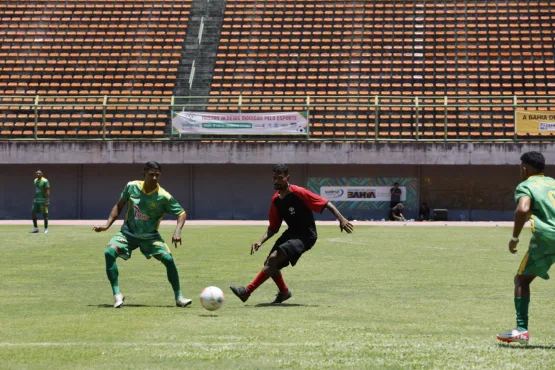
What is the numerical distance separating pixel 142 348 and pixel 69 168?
32.5 metres

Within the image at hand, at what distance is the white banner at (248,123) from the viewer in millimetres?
37375

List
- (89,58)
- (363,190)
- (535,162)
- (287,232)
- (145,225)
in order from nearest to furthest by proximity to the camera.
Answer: (535,162) → (145,225) → (287,232) → (363,190) → (89,58)

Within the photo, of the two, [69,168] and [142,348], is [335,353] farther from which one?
[69,168]

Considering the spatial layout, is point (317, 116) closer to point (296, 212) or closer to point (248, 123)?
point (248, 123)

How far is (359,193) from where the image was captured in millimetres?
38469

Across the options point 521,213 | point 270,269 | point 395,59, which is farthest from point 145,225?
point 395,59

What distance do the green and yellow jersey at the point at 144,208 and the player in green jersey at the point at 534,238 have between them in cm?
449

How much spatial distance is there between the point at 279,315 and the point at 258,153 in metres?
27.3

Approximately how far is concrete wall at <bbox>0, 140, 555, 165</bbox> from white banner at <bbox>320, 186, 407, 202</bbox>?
6.00 ft

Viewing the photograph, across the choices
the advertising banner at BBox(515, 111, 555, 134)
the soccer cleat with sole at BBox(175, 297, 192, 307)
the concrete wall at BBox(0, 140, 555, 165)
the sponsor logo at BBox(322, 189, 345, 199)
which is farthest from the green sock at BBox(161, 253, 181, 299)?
the advertising banner at BBox(515, 111, 555, 134)

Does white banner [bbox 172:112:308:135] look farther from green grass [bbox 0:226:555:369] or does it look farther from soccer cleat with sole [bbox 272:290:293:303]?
soccer cleat with sole [bbox 272:290:293:303]

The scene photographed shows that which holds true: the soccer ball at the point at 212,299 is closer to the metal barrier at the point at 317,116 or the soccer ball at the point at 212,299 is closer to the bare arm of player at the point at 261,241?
the bare arm of player at the point at 261,241

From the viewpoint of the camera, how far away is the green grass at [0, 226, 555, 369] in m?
7.21

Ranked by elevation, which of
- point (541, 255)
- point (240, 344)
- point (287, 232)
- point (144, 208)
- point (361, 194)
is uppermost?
point (144, 208)
